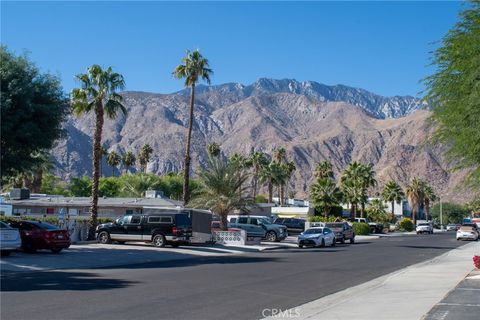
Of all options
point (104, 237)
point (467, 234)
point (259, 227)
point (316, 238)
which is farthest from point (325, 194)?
point (104, 237)

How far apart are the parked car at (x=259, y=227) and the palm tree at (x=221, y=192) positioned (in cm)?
168

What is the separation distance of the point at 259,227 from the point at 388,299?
101 feet

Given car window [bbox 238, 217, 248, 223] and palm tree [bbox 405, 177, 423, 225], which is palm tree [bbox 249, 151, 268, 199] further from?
car window [bbox 238, 217, 248, 223]

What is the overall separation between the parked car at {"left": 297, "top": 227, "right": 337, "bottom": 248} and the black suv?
9.59 meters

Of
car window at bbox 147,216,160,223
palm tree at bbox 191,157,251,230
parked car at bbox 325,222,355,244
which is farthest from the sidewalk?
parked car at bbox 325,222,355,244

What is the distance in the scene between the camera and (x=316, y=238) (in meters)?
41.4

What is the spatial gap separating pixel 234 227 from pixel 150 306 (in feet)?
109

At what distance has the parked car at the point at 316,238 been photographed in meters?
41.3

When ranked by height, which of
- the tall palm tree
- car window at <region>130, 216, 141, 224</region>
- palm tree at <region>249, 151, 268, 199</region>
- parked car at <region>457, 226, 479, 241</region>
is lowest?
parked car at <region>457, 226, 479, 241</region>

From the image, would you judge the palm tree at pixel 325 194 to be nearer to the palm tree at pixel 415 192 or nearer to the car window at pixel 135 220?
the palm tree at pixel 415 192

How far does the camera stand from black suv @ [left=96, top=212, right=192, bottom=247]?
34.4 meters

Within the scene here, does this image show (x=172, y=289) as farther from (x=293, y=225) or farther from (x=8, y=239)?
(x=293, y=225)

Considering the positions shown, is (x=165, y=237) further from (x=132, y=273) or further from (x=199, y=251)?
(x=132, y=273)

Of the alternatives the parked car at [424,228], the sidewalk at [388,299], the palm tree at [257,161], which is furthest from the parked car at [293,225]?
the sidewalk at [388,299]
